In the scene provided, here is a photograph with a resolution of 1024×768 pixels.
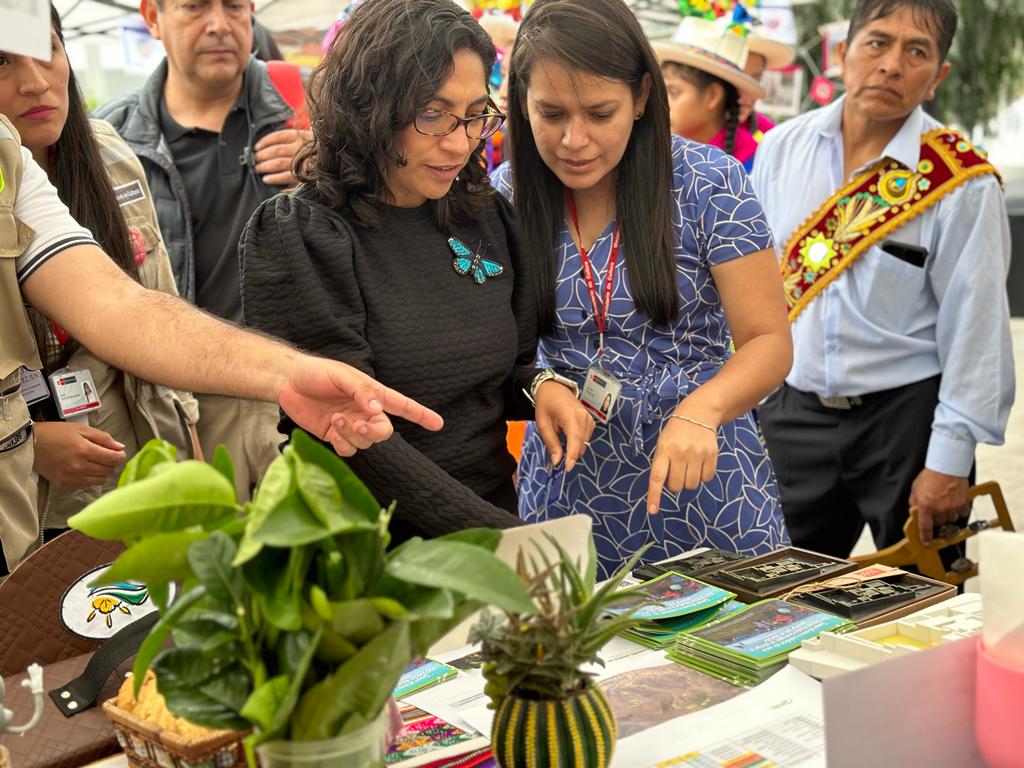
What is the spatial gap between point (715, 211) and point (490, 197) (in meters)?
0.37

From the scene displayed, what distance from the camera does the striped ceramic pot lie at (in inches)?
36.2

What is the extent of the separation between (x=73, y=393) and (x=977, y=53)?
8653 millimetres

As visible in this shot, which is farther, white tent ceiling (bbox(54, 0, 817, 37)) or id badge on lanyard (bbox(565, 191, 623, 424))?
white tent ceiling (bbox(54, 0, 817, 37))

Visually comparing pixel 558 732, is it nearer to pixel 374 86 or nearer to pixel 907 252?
pixel 374 86

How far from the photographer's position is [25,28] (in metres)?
1.05

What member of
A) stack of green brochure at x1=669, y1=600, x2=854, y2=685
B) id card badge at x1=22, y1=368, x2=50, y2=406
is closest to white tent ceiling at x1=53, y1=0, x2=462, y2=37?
id card badge at x1=22, y1=368, x2=50, y2=406

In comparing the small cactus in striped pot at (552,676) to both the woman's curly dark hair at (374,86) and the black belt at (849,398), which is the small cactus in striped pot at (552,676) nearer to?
the woman's curly dark hair at (374,86)

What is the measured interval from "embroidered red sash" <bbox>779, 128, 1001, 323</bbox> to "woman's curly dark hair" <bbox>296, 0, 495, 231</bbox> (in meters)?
1.13

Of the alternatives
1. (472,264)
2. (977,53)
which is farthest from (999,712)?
(977,53)

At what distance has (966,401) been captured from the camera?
8.05ft

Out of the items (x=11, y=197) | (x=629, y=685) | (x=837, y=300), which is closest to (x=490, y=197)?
(x=11, y=197)

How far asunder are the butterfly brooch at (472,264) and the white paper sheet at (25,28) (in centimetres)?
73

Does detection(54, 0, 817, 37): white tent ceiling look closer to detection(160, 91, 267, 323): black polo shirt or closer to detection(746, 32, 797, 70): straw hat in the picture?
detection(746, 32, 797, 70): straw hat

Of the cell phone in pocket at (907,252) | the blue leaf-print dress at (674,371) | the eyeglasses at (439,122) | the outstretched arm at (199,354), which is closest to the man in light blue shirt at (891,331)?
the cell phone in pocket at (907,252)
